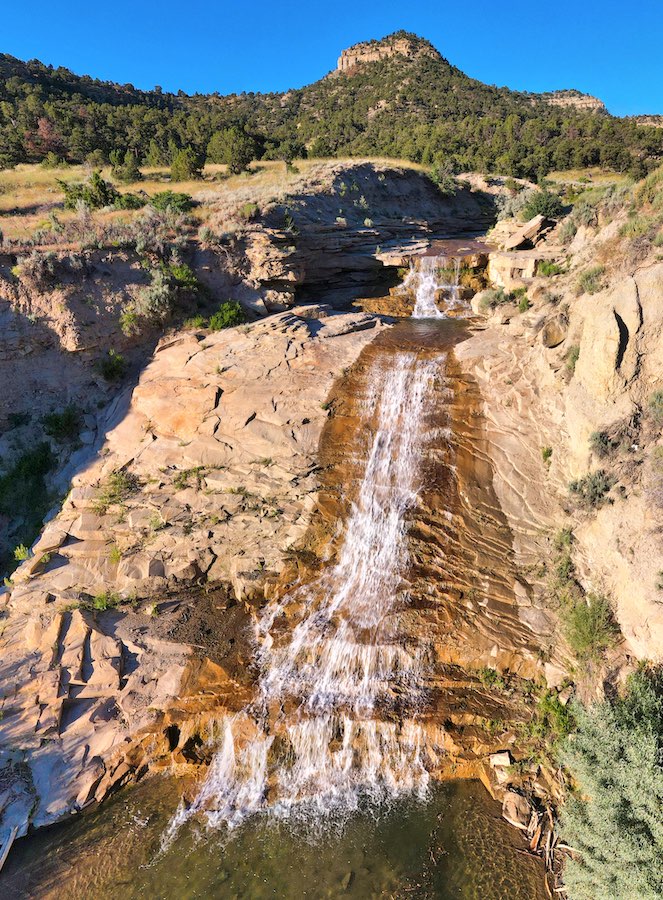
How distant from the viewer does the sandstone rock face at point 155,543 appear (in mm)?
9406

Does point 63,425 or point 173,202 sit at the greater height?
point 173,202

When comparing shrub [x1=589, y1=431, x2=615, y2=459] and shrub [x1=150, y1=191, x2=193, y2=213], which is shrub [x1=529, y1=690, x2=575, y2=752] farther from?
shrub [x1=150, y1=191, x2=193, y2=213]

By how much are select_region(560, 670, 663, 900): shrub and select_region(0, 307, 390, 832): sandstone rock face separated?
6.27 m

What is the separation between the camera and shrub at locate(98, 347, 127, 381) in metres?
16.9

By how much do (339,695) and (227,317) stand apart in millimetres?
13736

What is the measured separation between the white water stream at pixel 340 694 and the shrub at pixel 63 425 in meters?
10.2

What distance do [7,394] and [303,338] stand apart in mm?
10503

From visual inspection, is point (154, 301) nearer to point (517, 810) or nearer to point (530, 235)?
point (530, 235)

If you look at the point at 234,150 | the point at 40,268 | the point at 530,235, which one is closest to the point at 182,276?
the point at 40,268

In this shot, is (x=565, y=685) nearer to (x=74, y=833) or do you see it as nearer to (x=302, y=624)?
(x=302, y=624)

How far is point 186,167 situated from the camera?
2806 centimetres

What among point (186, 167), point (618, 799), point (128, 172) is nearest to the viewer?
point (618, 799)

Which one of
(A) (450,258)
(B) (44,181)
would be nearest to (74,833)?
(A) (450,258)

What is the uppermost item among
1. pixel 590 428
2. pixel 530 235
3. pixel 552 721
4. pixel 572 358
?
pixel 530 235
